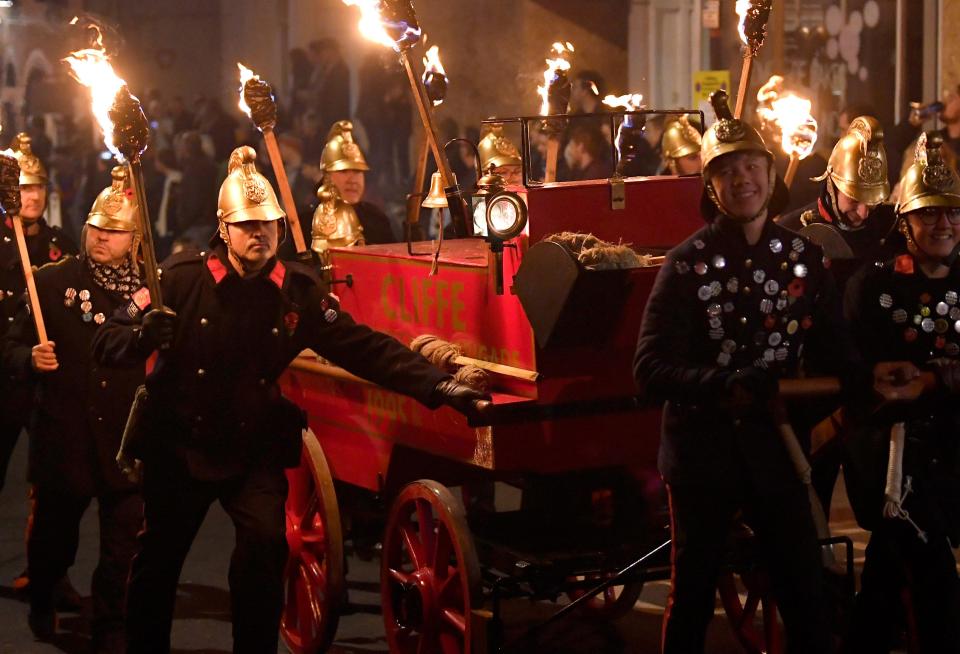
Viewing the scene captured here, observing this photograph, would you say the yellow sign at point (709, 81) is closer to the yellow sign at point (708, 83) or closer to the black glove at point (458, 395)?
the yellow sign at point (708, 83)

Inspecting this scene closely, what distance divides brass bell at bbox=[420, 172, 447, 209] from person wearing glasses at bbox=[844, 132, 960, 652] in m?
2.19

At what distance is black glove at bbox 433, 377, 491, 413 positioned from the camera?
5.91 m

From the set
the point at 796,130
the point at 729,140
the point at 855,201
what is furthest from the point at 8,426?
the point at 729,140

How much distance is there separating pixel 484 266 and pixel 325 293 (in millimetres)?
640

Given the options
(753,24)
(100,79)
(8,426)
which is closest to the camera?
(100,79)

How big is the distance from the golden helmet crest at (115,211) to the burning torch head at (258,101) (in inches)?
27.9

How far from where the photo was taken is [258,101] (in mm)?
7668

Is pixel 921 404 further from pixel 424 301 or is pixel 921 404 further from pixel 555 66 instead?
pixel 555 66

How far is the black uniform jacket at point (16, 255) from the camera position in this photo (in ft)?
28.5

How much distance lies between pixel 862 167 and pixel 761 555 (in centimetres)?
250

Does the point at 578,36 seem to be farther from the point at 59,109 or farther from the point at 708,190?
the point at 708,190

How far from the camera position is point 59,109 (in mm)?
24000

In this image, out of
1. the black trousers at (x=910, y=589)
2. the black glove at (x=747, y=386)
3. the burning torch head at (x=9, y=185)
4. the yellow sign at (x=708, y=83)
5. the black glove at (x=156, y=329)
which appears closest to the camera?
the black glove at (x=747, y=386)

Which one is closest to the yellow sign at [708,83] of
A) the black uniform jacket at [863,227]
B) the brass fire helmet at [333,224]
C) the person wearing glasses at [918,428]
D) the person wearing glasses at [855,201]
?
the brass fire helmet at [333,224]
